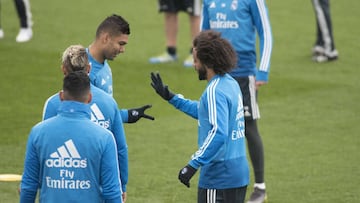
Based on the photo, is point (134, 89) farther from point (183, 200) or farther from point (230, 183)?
point (230, 183)

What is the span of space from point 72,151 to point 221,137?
4.29ft

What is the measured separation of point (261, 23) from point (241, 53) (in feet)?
1.22

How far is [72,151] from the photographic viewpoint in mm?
5504

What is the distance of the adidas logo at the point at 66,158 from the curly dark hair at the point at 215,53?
1.52 meters

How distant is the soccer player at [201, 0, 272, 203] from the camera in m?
8.73

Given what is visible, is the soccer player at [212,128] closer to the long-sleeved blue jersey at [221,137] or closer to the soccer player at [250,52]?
the long-sleeved blue jersey at [221,137]

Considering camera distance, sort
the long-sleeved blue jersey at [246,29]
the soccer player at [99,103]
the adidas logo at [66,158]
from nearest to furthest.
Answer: the adidas logo at [66,158] < the soccer player at [99,103] < the long-sleeved blue jersey at [246,29]

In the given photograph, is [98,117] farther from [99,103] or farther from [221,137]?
[221,137]

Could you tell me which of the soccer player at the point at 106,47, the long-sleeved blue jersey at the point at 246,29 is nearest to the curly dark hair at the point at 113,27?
the soccer player at the point at 106,47

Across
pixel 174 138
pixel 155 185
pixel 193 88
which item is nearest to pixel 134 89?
pixel 193 88

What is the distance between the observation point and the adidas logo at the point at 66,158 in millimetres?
5504

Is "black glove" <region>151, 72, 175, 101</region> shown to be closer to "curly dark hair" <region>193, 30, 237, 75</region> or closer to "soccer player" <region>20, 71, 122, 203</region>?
"curly dark hair" <region>193, 30, 237, 75</region>

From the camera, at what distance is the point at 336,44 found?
51.6ft

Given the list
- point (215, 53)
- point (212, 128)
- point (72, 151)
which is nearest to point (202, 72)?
point (215, 53)
